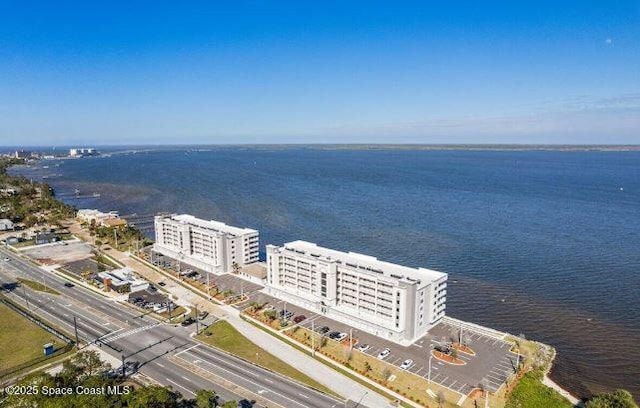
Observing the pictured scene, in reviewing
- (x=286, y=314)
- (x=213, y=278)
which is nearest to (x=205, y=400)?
(x=286, y=314)

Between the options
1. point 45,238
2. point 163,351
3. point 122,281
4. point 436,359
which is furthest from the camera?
point 45,238

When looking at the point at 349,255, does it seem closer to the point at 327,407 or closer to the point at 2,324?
the point at 327,407

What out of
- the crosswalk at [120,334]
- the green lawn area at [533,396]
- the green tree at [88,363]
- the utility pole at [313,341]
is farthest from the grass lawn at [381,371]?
the green tree at [88,363]

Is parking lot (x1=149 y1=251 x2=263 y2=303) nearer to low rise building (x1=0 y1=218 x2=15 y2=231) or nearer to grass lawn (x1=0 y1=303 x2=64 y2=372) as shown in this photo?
grass lawn (x1=0 y1=303 x2=64 y2=372)

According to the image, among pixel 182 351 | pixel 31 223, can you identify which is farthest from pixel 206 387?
pixel 31 223

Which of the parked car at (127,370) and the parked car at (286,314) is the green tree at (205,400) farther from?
the parked car at (286,314)

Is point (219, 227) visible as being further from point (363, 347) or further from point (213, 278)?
point (363, 347)
